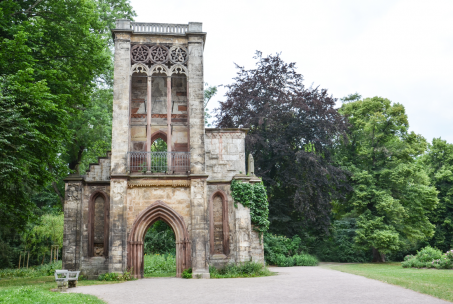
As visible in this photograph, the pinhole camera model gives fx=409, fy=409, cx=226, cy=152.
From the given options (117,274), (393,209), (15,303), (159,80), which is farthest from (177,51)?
(393,209)

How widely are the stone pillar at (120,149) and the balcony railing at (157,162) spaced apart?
0.56 metres

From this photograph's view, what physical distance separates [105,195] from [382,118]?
2233 centimetres

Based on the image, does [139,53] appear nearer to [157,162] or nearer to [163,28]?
[163,28]

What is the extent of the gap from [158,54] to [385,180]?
20.1 meters

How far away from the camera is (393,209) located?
28281mm

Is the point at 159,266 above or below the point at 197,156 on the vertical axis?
below

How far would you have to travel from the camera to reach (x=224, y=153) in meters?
20.2

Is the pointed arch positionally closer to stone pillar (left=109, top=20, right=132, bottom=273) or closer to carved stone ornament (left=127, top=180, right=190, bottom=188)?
stone pillar (left=109, top=20, right=132, bottom=273)

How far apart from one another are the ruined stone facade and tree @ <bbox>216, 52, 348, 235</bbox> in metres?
9.16

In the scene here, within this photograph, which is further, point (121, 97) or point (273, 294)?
point (121, 97)

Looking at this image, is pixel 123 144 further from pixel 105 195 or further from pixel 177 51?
pixel 177 51

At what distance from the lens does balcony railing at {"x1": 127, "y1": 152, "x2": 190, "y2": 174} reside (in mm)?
18469

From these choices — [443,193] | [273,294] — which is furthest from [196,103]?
[443,193]

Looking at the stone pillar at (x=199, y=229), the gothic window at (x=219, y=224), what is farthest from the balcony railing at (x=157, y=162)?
the gothic window at (x=219, y=224)
